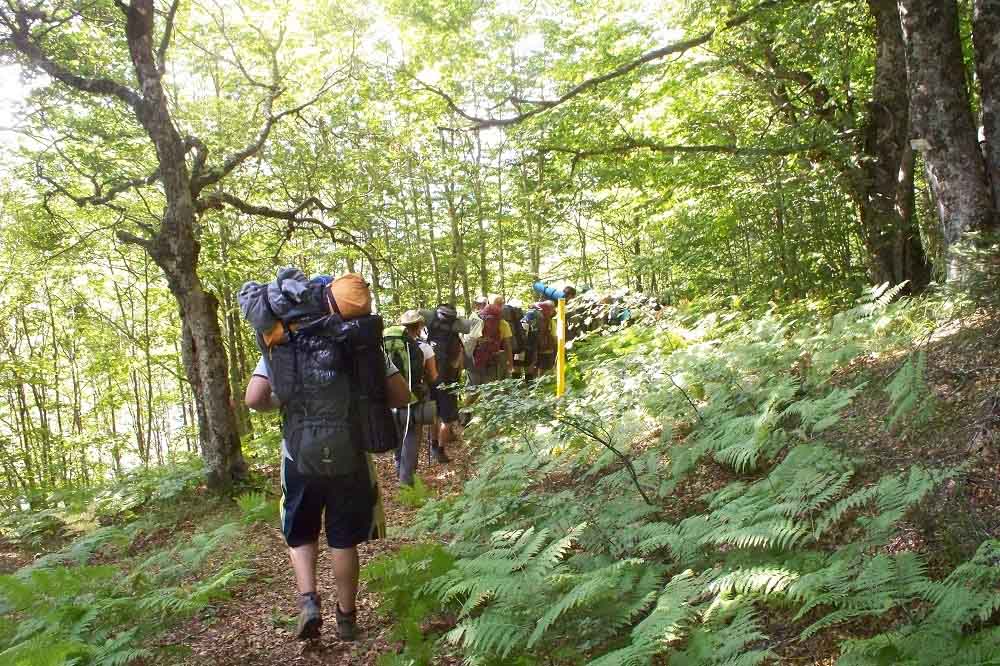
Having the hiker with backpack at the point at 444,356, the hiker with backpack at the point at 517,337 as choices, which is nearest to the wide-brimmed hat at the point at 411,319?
the hiker with backpack at the point at 444,356

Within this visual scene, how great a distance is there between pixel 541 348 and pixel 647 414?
263 inches

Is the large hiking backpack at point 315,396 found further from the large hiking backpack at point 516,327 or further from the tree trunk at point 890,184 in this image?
the large hiking backpack at point 516,327

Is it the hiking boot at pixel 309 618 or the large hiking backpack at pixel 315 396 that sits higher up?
the large hiking backpack at pixel 315 396

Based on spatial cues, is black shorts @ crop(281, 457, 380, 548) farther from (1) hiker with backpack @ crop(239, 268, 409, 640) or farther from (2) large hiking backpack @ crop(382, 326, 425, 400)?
(2) large hiking backpack @ crop(382, 326, 425, 400)

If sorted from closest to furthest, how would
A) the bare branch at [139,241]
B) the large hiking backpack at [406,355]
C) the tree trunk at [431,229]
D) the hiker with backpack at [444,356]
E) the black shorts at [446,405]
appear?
the large hiking backpack at [406,355], the bare branch at [139,241], the hiker with backpack at [444,356], the black shorts at [446,405], the tree trunk at [431,229]

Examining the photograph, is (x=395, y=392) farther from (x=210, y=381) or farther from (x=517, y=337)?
(x=517, y=337)

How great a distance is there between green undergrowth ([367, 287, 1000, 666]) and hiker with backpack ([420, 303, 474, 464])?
250cm

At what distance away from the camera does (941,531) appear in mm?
2959

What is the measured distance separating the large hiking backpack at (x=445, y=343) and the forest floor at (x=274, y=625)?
273 cm

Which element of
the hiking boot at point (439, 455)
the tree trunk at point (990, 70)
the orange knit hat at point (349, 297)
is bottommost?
the hiking boot at point (439, 455)

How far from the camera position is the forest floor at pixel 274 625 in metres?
3.95

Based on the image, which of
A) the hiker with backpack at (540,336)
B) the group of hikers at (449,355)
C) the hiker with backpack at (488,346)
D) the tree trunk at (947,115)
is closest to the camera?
the tree trunk at (947,115)

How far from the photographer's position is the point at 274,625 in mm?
4578

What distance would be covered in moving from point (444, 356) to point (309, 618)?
5.54 meters
